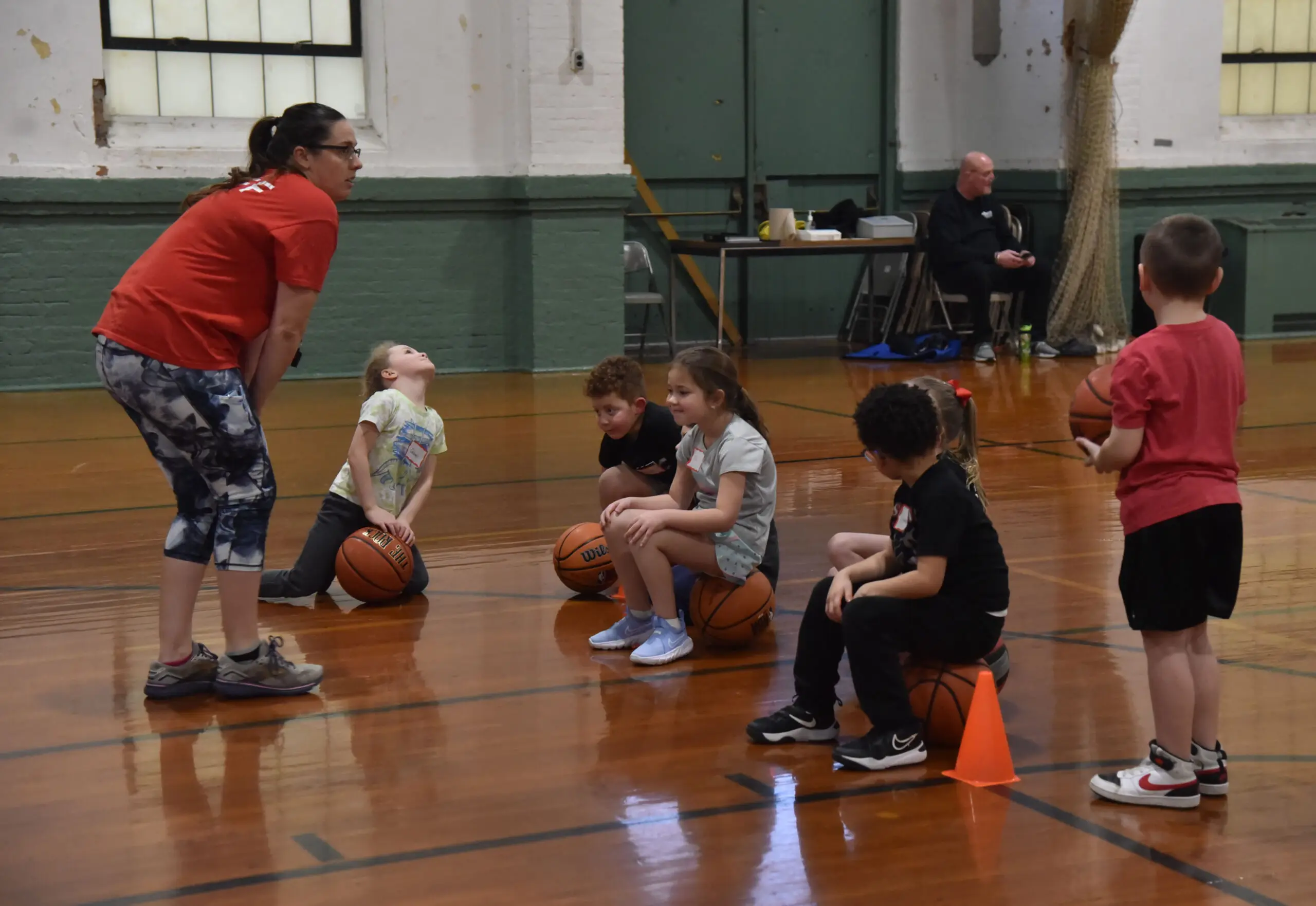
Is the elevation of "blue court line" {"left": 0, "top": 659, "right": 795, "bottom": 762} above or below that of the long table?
below

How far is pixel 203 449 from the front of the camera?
160 inches

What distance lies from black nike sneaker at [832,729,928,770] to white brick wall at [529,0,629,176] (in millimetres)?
8424

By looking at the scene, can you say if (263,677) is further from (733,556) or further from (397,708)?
(733,556)

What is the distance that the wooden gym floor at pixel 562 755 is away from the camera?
3000 mm

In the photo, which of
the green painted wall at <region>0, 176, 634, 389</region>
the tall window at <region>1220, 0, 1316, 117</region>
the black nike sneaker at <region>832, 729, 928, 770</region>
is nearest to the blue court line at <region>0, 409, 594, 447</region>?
the green painted wall at <region>0, 176, 634, 389</region>

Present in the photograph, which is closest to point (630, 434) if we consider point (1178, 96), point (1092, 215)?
point (1092, 215)

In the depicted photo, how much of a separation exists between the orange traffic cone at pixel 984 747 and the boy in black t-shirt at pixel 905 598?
0.44 ft

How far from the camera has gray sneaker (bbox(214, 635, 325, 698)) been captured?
13.6ft

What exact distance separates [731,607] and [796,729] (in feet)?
2.62

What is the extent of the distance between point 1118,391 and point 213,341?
2.20 m

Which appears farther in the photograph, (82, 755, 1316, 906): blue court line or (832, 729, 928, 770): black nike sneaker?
(832, 729, 928, 770): black nike sneaker

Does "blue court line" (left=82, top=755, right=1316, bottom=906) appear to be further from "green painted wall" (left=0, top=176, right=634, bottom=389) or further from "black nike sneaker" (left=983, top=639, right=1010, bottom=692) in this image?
"green painted wall" (left=0, top=176, right=634, bottom=389)

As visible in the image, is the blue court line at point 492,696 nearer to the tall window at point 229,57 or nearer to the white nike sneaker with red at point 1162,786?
the white nike sneaker with red at point 1162,786

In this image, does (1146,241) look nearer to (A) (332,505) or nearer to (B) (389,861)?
(B) (389,861)
